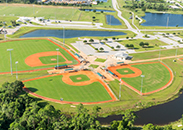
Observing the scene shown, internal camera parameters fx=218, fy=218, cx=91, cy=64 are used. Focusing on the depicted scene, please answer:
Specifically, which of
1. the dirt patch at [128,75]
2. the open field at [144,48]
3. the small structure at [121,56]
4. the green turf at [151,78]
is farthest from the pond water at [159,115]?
the open field at [144,48]

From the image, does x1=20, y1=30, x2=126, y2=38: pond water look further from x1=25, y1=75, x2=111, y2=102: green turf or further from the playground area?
x1=25, y1=75, x2=111, y2=102: green turf

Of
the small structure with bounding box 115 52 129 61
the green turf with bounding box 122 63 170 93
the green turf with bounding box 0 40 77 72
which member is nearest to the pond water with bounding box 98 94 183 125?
the green turf with bounding box 122 63 170 93

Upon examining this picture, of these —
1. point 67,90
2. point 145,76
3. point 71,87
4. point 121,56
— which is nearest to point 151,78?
point 145,76

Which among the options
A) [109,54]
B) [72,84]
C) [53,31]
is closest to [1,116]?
[72,84]

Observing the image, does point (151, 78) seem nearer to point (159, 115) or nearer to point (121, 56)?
point (121, 56)

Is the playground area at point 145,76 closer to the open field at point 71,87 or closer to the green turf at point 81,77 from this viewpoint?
the open field at point 71,87

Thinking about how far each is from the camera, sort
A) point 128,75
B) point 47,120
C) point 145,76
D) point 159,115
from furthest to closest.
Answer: point 128,75, point 145,76, point 159,115, point 47,120
